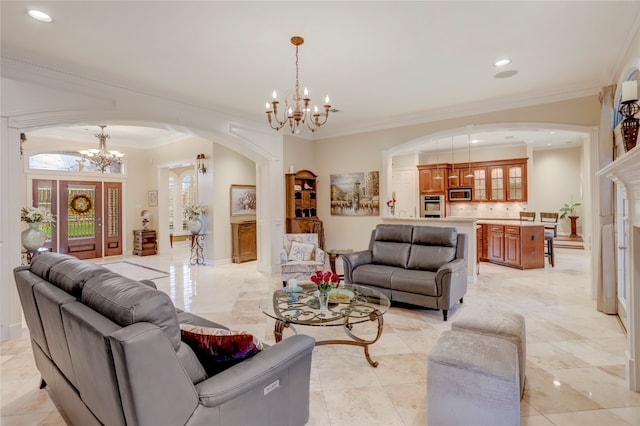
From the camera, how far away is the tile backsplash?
355 inches

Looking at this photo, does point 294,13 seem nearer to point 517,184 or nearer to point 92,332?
point 92,332

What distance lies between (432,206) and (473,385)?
27.7 ft

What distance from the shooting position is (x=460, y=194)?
9562mm

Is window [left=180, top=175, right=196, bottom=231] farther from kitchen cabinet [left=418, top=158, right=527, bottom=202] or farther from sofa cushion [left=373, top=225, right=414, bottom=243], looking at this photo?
sofa cushion [left=373, top=225, right=414, bottom=243]

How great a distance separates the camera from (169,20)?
2.74 m

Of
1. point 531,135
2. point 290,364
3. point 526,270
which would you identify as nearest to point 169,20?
point 290,364

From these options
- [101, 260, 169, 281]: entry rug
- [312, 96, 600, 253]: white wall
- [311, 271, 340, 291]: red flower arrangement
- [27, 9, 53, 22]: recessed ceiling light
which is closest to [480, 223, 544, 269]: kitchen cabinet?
[312, 96, 600, 253]: white wall

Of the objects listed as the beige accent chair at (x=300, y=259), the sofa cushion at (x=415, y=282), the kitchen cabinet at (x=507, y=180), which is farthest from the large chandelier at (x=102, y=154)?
the kitchen cabinet at (x=507, y=180)

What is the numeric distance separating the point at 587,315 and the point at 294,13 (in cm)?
466

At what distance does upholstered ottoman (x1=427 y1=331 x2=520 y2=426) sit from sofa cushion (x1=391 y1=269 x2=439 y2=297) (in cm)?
178

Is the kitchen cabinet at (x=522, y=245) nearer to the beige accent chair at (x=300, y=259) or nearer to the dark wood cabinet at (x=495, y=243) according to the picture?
the dark wood cabinet at (x=495, y=243)

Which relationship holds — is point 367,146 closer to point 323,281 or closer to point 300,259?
point 300,259

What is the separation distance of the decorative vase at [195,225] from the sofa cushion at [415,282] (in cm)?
504

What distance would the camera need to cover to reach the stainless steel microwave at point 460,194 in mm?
9493
